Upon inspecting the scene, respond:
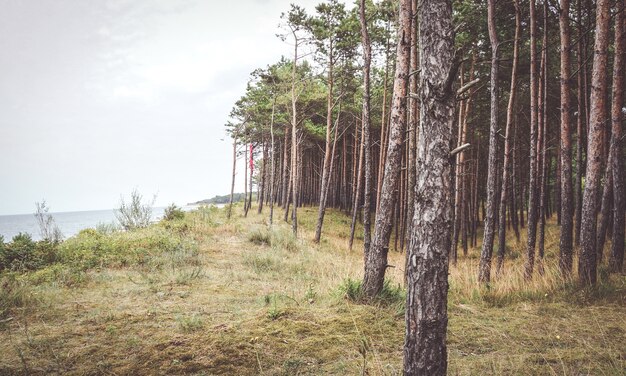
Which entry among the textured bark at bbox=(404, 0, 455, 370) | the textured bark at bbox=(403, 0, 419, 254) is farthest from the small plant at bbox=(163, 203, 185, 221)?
the textured bark at bbox=(404, 0, 455, 370)

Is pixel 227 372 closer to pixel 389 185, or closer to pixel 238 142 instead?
pixel 389 185

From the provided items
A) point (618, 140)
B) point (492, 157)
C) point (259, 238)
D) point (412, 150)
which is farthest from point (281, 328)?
point (259, 238)

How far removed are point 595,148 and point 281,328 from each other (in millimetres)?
6496

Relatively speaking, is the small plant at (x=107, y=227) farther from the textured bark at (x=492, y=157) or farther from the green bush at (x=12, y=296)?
the textured bark at (x=492, y=157)

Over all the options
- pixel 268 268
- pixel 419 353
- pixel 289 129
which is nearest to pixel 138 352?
pixel 419 353

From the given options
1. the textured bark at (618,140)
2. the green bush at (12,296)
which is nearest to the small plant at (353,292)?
the green bush at (12,296)

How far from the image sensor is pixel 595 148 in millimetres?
5637

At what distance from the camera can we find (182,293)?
579 centimetres

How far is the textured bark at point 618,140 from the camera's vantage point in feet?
21.3

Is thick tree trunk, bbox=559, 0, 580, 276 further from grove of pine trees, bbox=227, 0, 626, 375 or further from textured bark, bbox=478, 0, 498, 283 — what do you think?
textured bark, bbox=478, 0, 498, 283

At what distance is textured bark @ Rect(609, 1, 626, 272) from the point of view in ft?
21.3

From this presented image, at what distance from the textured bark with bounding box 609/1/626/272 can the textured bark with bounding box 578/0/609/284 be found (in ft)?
3.81

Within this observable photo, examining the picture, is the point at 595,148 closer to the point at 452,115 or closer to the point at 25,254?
the point at 452,115

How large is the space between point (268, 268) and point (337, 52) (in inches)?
479
